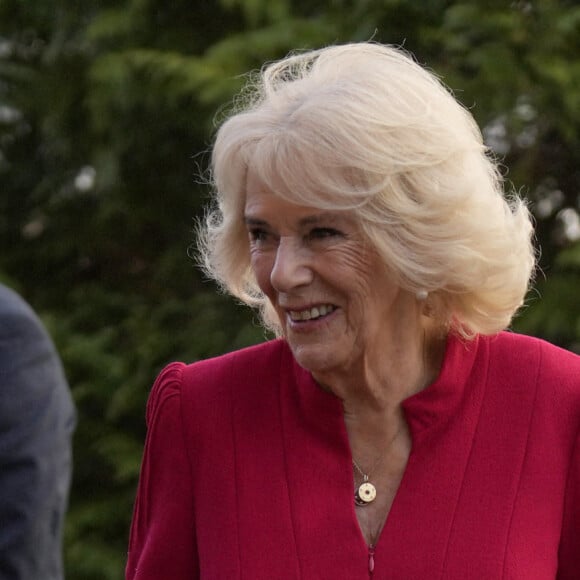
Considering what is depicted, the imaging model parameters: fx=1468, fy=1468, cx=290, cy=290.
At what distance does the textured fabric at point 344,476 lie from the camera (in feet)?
8.96

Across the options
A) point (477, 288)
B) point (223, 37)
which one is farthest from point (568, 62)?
point (477, 288)

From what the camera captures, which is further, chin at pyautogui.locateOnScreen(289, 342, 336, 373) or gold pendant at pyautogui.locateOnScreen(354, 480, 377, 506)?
gold pendant at pyautogui.locateOnScreen(354, 480, 377, 506)

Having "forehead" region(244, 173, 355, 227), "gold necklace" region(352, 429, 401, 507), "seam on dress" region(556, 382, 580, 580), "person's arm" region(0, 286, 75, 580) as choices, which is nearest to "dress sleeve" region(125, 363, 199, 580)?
"person's arm" region(0, 286, 75, 580)

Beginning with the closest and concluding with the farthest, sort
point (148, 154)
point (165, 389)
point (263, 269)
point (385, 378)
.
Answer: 1. point (263, 269)
2. point (385, 378)
3. point (165, 389)
4. point (148, 154)

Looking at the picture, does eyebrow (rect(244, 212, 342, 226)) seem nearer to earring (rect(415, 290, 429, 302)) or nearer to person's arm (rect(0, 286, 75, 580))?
earring (rect(415, 290, 429, 302))

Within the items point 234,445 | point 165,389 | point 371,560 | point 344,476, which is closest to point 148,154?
point 165,389

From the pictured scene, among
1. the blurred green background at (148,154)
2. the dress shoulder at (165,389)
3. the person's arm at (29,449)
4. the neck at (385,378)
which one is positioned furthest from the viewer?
the blurred green background at (148,154)

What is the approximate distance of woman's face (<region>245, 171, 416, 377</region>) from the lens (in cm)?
269

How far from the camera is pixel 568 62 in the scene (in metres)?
4.73

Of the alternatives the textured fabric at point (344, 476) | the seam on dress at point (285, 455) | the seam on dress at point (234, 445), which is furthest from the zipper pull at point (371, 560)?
the seam on dress at point (234, 445)

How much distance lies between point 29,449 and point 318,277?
613 millimetres

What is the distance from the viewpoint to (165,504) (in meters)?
2.92

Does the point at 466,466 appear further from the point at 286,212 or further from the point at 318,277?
the point at 286,212

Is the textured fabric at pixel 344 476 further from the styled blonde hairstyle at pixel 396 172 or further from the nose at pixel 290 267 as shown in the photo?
the nose at pixel 290 267
